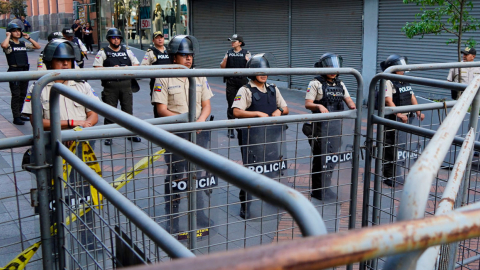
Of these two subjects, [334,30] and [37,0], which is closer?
[334,30]

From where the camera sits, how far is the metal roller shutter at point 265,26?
50.0 ft

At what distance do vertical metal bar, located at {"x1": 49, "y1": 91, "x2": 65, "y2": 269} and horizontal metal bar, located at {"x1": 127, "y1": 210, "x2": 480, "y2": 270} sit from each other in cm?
171

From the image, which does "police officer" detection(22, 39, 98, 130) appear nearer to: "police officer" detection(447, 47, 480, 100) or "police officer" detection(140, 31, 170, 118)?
"police officer" detection(140, 31, 170, 118)

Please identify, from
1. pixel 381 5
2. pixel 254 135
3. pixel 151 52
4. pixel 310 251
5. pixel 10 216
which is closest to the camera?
pixel 310 251

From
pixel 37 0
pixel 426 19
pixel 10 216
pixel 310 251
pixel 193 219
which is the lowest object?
pixel 10 216

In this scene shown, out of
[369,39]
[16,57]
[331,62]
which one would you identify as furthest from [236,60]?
[369,39]

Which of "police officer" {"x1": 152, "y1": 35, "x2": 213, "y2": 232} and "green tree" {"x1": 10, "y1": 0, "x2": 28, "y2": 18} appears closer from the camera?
"police officer" {"x1": 152, "y1": 35, "x2": 213, "y2": 232}

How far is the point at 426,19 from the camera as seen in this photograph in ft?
29.9

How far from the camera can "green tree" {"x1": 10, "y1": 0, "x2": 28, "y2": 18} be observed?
37.3 meters

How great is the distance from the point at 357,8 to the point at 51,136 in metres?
11.6

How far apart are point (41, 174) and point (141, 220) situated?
46.2 inches

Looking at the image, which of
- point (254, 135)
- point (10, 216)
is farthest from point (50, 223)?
point (10, 216)

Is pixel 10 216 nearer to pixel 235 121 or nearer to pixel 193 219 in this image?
pixel 193 219

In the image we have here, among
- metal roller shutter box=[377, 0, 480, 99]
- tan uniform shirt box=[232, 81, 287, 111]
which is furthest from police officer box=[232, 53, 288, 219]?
metal roller shutter box=[377, 0, 480, 99]
